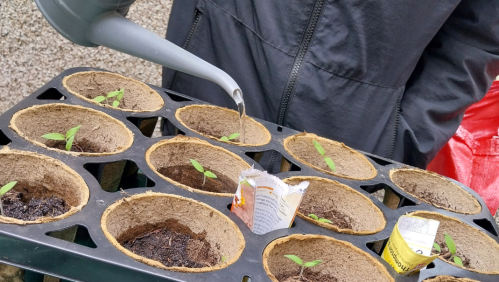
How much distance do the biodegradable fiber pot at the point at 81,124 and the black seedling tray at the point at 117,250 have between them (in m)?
0.02

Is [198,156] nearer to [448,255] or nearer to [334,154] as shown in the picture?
[334,154]

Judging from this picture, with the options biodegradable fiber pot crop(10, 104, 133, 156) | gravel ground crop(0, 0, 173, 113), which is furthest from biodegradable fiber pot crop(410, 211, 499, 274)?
gravel ground crop(0, 0, 173, 113)

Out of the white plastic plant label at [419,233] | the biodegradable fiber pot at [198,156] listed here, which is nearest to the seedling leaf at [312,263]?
the white plastic plant label at [419,233]

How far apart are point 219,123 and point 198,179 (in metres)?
0.23

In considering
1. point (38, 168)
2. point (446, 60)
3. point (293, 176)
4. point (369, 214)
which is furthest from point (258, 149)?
point (446, 60)

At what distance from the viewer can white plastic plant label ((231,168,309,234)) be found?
0.72 meters

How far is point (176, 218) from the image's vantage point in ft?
2.66

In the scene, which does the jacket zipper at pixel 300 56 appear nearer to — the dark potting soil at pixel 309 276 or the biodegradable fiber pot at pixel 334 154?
the biodegradable fiber pot at pixel 334 154

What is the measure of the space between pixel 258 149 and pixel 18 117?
500mm

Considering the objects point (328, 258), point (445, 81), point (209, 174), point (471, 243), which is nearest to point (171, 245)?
point (209, 174)

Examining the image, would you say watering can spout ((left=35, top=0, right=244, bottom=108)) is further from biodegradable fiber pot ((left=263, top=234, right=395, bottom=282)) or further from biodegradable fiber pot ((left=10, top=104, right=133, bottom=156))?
biodegradable fiber pot ((left=263, top=234, right=395, bottom=282))

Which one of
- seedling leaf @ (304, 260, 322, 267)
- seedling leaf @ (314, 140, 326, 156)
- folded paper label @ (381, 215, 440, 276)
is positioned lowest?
seedling leaf @ (304, 260, 322, 267)

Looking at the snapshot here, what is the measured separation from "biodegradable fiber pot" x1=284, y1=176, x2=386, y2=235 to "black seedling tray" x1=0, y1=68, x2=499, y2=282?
0.02 meters

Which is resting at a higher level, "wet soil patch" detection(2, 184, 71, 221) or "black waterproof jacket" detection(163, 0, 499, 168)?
"black waterproof jacket" detection(163, 0, 499, 168)
